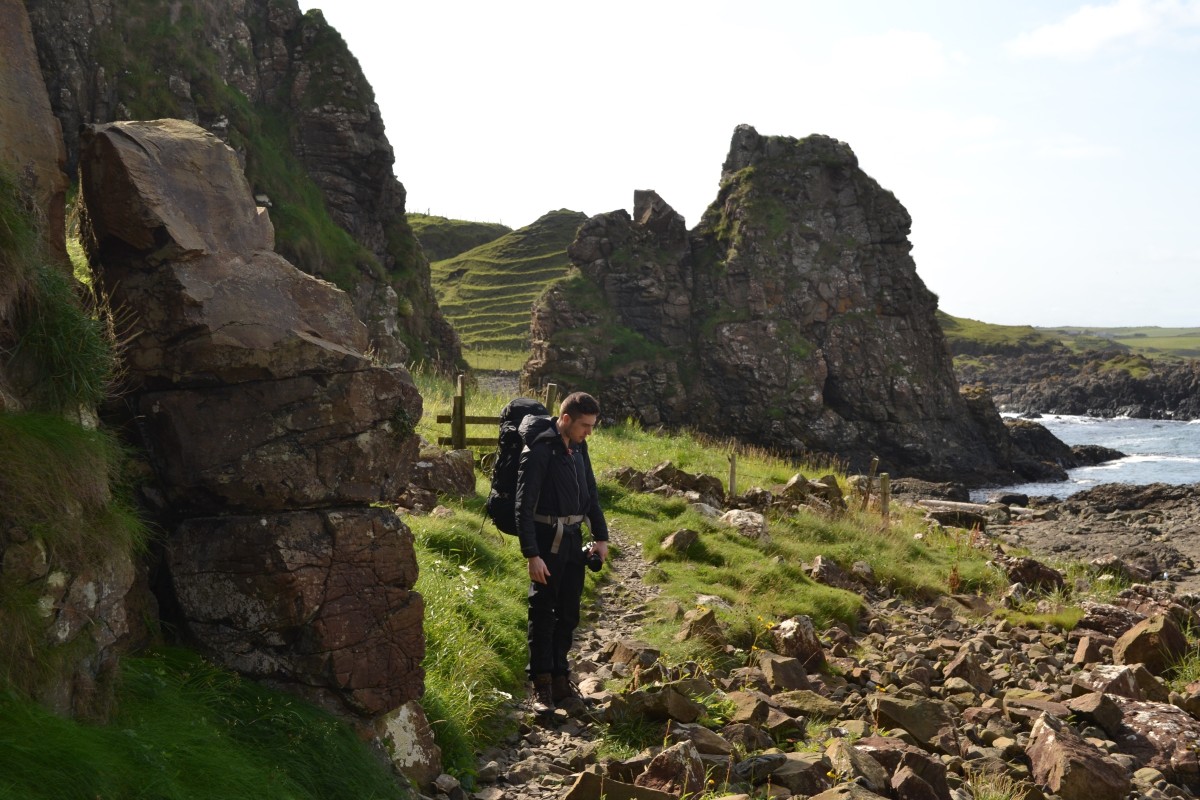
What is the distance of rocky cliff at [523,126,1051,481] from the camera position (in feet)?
151

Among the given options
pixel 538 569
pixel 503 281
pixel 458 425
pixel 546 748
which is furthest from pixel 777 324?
pixel 503 281

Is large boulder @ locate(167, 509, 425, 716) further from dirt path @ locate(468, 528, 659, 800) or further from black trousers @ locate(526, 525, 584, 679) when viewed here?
black trousers @ locate(526, 525, 584, 679)

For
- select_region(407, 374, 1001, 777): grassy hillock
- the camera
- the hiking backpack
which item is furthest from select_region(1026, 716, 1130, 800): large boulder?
the hiking backpack

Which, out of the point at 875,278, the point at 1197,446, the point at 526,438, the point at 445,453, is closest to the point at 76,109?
the point at 445,453

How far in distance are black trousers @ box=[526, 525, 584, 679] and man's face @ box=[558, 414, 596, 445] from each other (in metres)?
0.77

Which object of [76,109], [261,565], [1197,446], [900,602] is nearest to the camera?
[261,565]

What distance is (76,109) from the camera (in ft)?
87.0

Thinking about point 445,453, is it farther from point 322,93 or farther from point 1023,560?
point 322,93

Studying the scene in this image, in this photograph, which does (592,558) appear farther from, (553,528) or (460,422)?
(460,422)

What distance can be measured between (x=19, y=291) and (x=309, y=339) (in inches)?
66.6

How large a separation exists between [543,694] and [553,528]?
1385 mm

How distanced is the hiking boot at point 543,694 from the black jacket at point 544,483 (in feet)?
3.47

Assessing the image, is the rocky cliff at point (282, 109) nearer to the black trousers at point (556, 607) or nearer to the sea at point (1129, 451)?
the black trousers at point (556, 607)

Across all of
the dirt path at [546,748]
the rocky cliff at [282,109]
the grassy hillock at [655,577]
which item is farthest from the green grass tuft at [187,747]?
the rocky cliff at [282,109]
